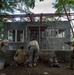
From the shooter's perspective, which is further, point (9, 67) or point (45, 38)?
point (45, 38)

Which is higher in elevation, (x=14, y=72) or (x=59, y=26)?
(x=59, y=26)

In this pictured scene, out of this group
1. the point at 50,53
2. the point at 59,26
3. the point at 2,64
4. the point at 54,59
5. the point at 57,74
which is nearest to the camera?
the point at 57,74

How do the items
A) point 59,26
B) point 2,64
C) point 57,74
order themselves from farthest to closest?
point 59,26, point 2,64, point 57,74

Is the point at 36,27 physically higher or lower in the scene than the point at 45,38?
higher

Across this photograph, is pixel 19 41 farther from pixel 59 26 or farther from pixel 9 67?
pixel 9 67

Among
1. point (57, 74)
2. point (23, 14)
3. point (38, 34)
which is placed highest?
point (23, 14)

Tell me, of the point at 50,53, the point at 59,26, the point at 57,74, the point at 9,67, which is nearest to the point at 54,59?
the point at 50,53

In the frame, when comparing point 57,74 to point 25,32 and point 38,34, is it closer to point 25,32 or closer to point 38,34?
point 38,34

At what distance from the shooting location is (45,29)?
51.9 ft

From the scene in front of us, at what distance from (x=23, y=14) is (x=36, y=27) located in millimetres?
1744

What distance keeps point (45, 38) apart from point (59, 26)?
7.07 ft

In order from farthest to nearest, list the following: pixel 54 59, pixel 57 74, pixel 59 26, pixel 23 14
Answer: pixel 59 26, pixel 23 14, pixel 54 59, pixel 57 74

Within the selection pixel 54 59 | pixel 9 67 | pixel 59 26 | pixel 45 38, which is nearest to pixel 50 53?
pixel 54 59

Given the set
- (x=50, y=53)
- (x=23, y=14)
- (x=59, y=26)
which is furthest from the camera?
(x=59, y=26)
